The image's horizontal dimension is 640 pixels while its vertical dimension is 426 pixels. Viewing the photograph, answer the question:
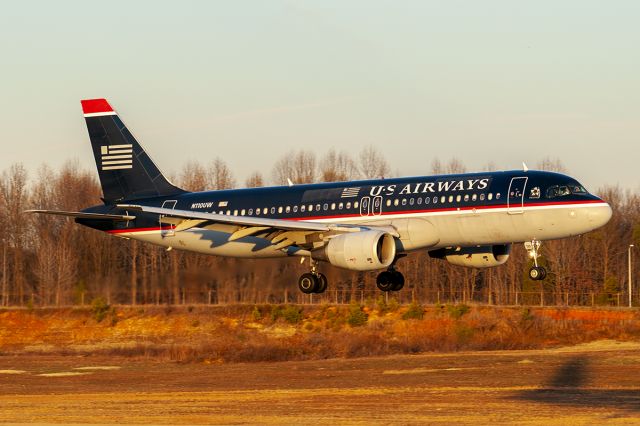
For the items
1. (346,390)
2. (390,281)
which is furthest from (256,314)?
(346,390)

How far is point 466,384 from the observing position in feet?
146

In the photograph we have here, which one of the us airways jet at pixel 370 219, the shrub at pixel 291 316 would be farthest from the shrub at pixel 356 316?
the us airways jet at pixel 370 219

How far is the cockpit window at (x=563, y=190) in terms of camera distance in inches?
1747

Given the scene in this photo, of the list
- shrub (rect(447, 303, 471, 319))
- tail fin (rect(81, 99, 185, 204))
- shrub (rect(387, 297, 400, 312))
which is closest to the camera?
tail fin (rect(81, 99, 185, 204))

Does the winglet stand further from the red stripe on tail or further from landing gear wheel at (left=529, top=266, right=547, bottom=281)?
landing gear wheel at (left=529, top=266, right=547, bottom=281)

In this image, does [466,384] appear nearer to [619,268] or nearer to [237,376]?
[237,376]

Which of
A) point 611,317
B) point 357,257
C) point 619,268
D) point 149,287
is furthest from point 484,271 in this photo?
point 357,257

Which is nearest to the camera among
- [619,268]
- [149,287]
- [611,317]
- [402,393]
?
[402,393]

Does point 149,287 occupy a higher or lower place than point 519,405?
higher

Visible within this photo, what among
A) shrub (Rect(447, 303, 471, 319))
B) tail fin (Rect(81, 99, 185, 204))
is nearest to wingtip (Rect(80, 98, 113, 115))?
tail fin (Rect(81, 99, 185, 204))

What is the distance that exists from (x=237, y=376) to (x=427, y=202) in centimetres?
1253

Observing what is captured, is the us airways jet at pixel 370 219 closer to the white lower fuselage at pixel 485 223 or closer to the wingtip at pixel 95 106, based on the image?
the white lower fuselage at pixel 485 223

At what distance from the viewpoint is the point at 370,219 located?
156 feet

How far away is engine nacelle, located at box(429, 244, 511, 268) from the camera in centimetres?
4922
